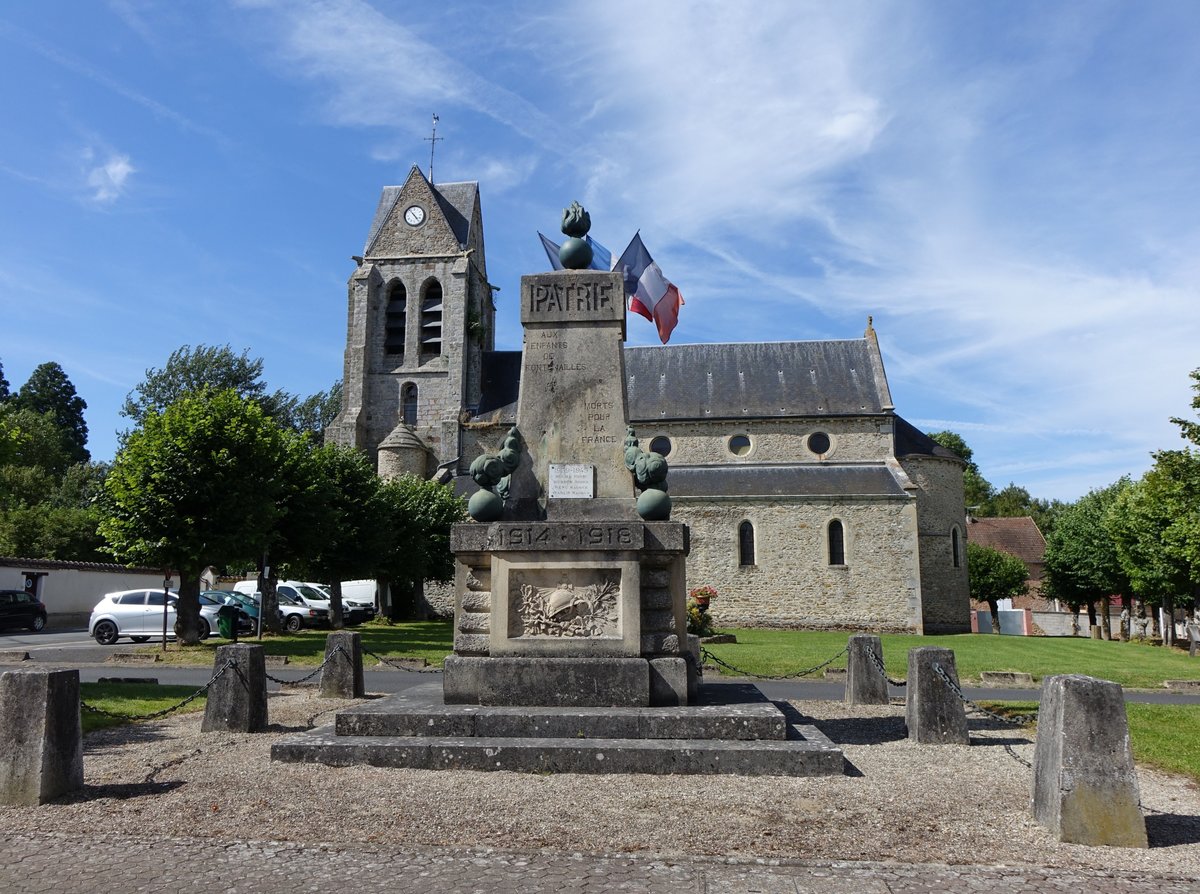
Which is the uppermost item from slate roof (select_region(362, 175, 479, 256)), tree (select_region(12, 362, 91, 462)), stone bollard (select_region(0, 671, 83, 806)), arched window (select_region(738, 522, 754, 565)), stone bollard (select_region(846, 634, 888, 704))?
slate roof (select_region(362, 175, 479, 256))

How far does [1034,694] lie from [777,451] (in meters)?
24.1

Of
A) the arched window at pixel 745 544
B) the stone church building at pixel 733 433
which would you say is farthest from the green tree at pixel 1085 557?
the arched window at pixel 745 544

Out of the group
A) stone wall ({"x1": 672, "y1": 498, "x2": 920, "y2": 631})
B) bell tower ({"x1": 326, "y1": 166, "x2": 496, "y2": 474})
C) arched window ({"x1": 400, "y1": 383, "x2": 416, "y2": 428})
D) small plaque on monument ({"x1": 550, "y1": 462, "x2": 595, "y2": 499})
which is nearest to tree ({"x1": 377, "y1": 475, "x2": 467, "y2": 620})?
bell tower ({"x1": 326, "y1": 166, "x2": 496, "y2": 474})

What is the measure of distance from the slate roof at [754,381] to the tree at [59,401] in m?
43.6

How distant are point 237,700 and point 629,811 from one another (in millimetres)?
4865

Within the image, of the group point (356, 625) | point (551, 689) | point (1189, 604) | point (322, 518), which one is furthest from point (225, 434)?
point (1189, 604)

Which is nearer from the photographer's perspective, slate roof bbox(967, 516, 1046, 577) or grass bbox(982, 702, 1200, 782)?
grass bbox(982, 702, 1200, 782)

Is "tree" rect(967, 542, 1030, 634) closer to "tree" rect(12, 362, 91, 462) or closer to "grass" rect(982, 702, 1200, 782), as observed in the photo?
"grass" rect(982, 702, 1200, 782)

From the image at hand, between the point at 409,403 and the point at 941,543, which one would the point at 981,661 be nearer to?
the point at 941,543

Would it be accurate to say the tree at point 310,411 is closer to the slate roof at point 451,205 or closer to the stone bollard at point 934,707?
the slate roof at point 451,205

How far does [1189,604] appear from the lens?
33.4 meters

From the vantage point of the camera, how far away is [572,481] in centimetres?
792

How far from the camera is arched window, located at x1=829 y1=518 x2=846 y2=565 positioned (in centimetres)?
3120

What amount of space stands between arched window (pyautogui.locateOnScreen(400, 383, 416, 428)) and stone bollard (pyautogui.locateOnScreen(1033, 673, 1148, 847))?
37635 millimetres
